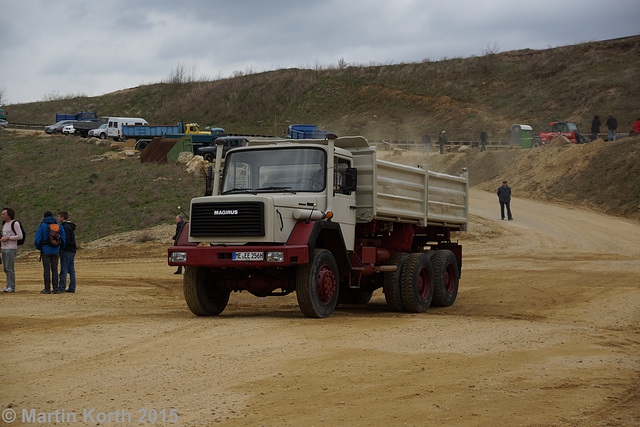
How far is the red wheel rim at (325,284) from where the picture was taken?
11555 mm

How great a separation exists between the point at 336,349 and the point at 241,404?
267 centimetres

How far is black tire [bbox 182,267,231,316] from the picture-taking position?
1195 centimetres

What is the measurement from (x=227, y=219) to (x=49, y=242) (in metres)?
6.43

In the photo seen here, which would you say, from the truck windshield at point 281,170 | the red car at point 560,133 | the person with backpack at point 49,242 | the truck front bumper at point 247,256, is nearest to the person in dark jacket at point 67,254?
the person with backpack at point 49,242

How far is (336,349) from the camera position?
29.2 feet

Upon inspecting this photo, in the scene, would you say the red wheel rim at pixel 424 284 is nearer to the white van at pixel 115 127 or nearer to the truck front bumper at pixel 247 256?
the truck front bumper at pixel 247 256

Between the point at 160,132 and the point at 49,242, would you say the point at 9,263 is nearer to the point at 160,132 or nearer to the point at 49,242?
the point at 49,242

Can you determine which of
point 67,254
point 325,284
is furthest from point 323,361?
point 67,254

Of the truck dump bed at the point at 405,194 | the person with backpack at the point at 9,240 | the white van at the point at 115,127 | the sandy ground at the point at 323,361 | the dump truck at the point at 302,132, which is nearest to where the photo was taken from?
the sandy ground at the point at 323,361

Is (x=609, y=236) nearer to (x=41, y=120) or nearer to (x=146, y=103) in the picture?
(x=146, y=103)

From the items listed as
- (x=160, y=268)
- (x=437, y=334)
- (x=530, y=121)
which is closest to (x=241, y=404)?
(x=437, y=334)

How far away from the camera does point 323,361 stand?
819 cm

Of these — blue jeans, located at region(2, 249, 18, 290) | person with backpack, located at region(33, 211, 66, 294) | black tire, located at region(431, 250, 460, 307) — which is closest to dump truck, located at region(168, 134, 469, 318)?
black tire, located at region(431, 250, 460, 307)

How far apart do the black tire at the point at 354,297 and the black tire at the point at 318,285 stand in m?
3.38
